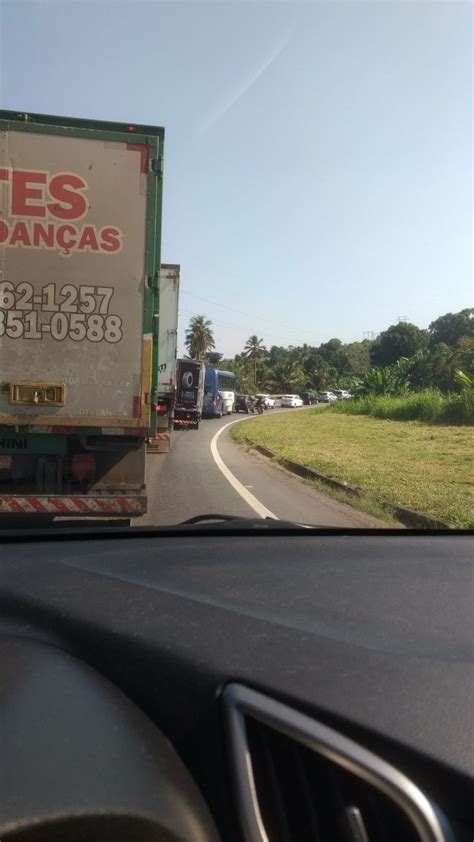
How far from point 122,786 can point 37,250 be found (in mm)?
5833

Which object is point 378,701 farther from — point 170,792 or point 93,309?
point 93,309

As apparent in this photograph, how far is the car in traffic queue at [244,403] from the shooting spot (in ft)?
188

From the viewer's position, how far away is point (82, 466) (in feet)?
23.7

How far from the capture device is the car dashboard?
61.6 inches

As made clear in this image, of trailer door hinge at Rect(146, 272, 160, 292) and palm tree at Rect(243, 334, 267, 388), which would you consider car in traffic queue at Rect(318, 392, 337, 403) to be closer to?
A: palm tree at Rect(243, 334, 267, 388)

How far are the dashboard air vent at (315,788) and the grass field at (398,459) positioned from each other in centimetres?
738

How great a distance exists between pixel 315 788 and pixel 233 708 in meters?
0.27

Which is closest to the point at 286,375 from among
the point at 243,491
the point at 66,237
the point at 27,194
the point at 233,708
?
the point at 243,491

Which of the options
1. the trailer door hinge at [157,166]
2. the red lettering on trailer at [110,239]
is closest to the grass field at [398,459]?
the red lettering on trailer at [110,239]

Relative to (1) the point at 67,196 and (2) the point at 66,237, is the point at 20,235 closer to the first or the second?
(2) the point at 66,237

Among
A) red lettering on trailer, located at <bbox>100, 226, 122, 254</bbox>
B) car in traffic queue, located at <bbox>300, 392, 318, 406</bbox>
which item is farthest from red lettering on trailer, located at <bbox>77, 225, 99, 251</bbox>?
car in traffic queue, located at <bbox>300, 392, 318, 406</bbox>

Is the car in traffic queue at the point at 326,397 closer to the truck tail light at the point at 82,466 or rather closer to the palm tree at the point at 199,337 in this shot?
the palm tree at the point at 199,337

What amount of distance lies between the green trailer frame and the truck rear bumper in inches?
28.7

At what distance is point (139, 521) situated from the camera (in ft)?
29.6
